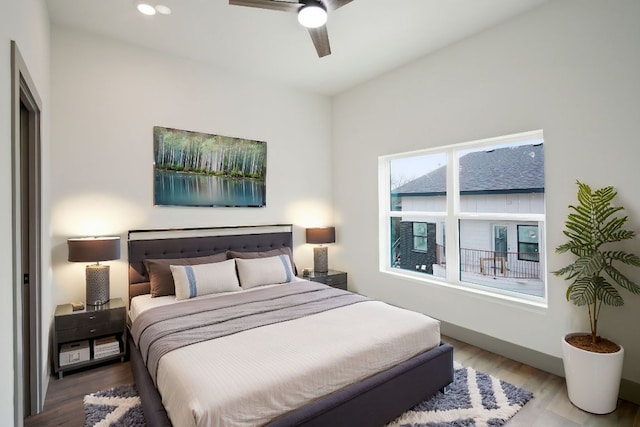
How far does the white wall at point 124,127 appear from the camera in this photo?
3025mm

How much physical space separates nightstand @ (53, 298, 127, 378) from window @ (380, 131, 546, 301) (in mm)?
2949

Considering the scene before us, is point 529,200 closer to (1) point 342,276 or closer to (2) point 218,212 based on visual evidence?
(1) point 342,276

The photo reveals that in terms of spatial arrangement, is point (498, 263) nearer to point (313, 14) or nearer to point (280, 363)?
point (280, 363)

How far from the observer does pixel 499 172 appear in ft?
10.6

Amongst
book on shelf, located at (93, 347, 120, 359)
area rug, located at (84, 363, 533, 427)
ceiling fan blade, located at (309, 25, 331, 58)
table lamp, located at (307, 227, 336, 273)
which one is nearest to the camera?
area rug, located at (84, 363, 533, 427)

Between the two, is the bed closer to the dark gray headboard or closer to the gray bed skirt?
the gray bed skirt

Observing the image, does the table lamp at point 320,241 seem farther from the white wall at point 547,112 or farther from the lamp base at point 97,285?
the lamp base at point 97,285

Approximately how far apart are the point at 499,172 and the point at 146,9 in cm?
348

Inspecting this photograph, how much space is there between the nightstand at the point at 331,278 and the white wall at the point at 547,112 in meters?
0.55

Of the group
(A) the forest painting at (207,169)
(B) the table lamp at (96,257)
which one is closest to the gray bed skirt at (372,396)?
(B) the table lamp at (96,257)

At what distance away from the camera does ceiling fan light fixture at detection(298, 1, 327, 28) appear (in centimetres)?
221

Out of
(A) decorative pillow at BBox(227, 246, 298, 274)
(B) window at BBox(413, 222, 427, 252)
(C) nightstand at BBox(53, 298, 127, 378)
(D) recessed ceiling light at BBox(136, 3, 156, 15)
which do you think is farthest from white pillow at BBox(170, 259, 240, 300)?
(D) recessed ceiling light at BBox(136, 3, 156, 15)

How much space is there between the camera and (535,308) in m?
2.84

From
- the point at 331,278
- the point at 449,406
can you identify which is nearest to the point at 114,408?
the point at 449,406
